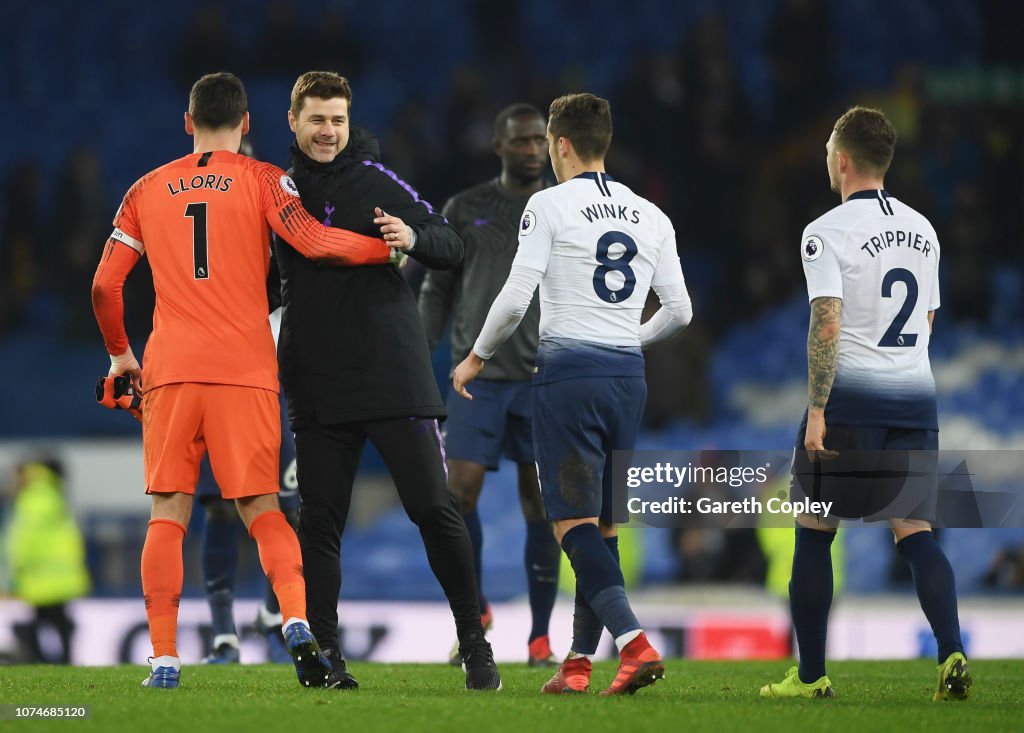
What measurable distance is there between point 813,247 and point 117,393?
2.48 metres

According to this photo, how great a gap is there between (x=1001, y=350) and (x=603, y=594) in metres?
12.7

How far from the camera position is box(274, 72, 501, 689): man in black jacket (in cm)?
507

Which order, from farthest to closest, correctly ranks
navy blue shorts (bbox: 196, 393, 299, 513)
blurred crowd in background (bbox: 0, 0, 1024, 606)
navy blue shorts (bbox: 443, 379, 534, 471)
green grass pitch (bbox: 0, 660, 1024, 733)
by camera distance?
1. blurred crowd in background (bbox: 0, 0, 1024, 606)
2. navy blue shorts (bbox: 196, 393, 299, 513)
3. navy blue shorts (bbox: 443, 379, 534, 471)
4. green grass pitch (bbox: 0, 660, 1024, 733)

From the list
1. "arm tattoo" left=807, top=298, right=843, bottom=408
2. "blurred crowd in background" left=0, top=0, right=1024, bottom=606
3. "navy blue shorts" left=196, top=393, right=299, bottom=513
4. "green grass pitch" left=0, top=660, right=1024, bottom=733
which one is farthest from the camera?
"blurred crowd in background" left=0, top=0, right=1024, bottom=606

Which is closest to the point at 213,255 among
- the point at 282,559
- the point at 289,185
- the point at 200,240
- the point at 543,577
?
the point at 200,240

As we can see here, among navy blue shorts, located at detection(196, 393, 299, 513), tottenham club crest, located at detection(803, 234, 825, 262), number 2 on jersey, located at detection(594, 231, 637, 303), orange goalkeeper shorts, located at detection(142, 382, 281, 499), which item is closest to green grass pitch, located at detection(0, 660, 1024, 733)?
orange goalkeeper shorts, located at detection(142, 382, 281, 499)

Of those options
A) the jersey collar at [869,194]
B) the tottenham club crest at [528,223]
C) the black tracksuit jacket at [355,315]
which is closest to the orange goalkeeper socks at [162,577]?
the black tracksuit jacket at [355,315]

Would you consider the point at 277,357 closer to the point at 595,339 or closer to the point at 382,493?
the point at 595,339

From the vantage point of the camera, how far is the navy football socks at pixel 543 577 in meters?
6.81

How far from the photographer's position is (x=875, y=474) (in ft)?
16.4

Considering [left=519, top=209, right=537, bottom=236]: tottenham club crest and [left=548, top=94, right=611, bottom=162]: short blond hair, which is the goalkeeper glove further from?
[left=548, top=94, right=611, bottom=162]: short blond hair

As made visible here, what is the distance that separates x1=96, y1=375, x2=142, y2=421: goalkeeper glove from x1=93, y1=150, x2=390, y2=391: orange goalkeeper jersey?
0.51 ft

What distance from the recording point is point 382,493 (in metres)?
15.7

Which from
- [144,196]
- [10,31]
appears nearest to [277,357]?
[144,196]
